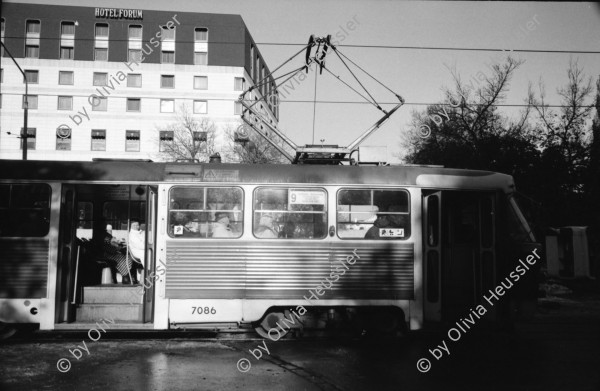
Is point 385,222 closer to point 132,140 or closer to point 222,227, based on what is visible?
point 222,227

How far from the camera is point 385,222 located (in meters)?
9.26

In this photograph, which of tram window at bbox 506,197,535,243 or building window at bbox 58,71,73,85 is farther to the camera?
building window at bbox 58,71,73,85

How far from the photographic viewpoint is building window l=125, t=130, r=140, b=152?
46.7 meters

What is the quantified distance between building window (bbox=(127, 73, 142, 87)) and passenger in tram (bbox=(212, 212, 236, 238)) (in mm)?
41676

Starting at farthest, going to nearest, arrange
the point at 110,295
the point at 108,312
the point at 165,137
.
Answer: the point at 165,137, the point at 110,295, the point at 108,312

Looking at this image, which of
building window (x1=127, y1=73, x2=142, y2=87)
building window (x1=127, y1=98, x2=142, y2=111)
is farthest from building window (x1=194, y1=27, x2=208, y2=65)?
building window (x1=127, y1=98, x2=142, y2=111)

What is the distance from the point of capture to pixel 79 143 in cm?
4678

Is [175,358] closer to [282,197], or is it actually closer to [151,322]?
[151,322]

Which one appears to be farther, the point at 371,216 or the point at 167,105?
the point at 167,105

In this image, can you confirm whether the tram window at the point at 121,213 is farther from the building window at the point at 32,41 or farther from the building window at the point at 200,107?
the building window at the point at 32,41

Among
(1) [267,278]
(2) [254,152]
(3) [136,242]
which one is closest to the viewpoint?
(1) [267,278]

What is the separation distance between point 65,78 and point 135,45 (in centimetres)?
682

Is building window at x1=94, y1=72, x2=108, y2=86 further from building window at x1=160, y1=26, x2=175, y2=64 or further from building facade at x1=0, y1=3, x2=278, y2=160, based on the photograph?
building window at x1=160, y1=26, x2=175, y2=64

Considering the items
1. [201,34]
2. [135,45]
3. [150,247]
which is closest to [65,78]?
[135,45]
